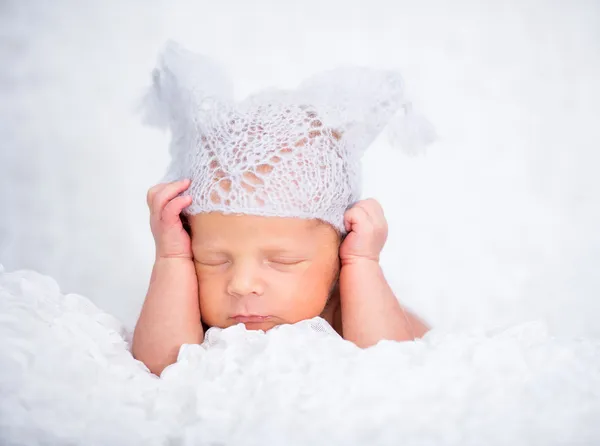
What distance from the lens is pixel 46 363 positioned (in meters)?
0.91

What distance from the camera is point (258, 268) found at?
1.14 metres

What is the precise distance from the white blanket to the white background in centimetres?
102

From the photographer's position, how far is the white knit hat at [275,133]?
1.16 m

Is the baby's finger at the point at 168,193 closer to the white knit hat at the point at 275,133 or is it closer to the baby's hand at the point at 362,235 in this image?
the white knit hat at the point at 275,133

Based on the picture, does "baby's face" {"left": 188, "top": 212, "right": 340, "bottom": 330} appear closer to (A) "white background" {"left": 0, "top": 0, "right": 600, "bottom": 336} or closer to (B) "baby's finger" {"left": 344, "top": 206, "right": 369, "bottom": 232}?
(B) "baby's finger" {"left": 344, "top": 206, "right": 369, "bottom": 232}

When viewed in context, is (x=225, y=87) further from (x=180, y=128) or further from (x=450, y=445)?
(x=450, y=445)

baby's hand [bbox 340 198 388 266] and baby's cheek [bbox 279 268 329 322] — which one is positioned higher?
baby's hand [bbox 340 198 388 266]

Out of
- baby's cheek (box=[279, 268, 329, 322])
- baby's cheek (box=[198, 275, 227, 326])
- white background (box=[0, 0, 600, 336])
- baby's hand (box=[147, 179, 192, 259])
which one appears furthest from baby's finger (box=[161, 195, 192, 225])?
white background (box=[0, 0, 600, 336])

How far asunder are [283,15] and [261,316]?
131 cm

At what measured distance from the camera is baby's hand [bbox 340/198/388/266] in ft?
4.05

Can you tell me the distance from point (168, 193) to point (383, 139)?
1.05 metres

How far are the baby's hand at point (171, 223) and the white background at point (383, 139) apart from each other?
76 cm

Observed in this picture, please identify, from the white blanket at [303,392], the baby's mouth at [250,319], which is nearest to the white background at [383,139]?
the baby's mouth at [250,319]

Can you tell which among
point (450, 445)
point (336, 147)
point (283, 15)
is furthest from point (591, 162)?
point (450, 445)
